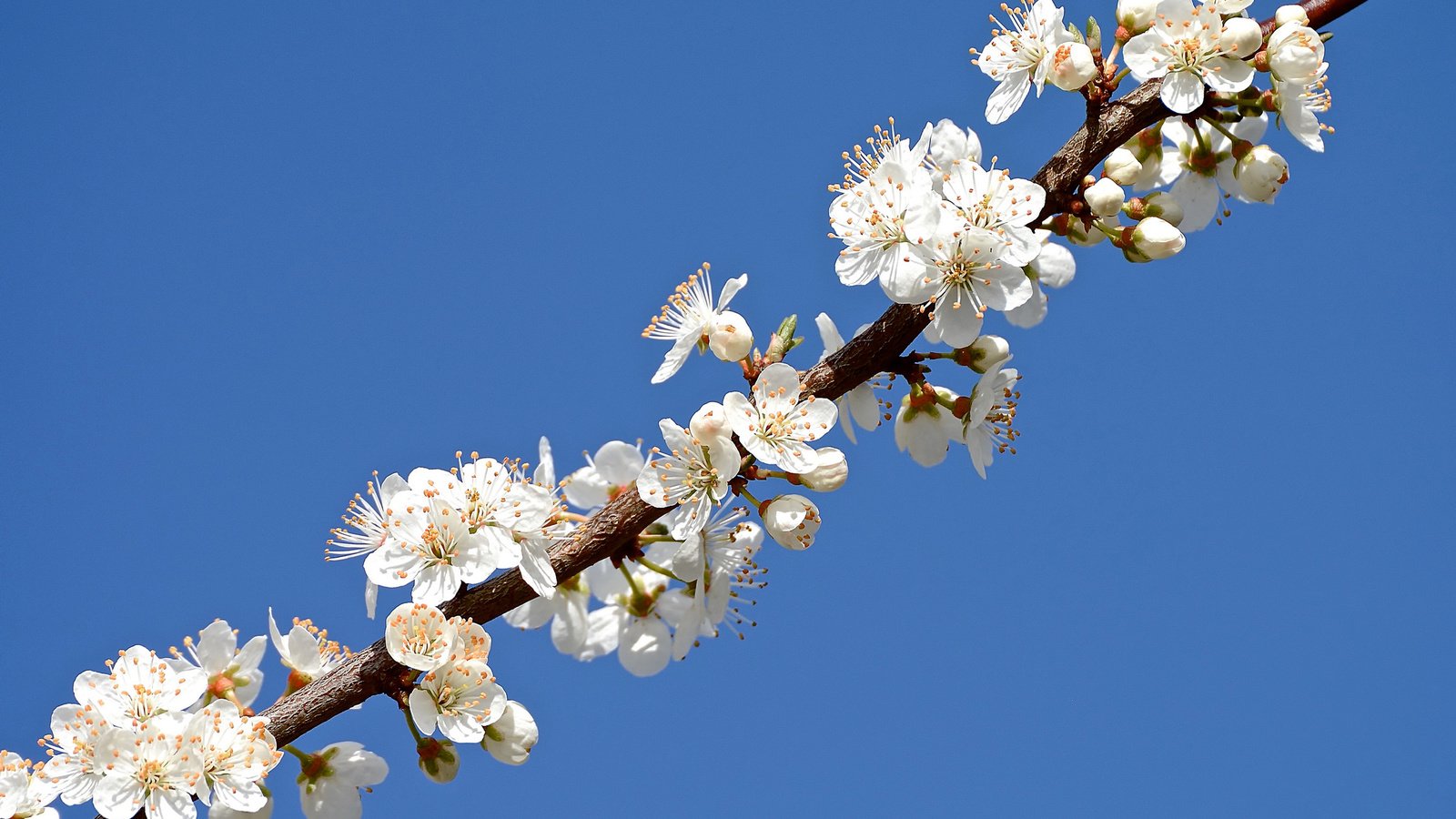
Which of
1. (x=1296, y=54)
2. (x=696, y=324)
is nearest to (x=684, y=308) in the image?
(x=696, y=324)

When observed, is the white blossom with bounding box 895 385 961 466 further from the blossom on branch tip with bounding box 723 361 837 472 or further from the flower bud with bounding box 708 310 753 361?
the flower bud with bounding box 708 310 753 361

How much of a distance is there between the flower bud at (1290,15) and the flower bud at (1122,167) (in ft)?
1.68

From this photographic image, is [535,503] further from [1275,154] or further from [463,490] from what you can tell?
[1275,154]

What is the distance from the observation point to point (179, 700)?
341cm

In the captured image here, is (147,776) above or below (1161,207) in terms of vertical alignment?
below

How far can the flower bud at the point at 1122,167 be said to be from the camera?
3537 millimetres

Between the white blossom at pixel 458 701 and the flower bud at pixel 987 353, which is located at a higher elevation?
the flower bud at pixel 987 353

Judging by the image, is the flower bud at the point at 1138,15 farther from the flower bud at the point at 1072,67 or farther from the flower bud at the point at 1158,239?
the flower bud at the point at 1158,239

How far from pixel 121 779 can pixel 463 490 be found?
1044 millimetres

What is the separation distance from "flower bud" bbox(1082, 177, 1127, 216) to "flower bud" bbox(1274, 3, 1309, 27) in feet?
2.17

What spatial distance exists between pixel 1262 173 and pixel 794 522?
1.67 metres

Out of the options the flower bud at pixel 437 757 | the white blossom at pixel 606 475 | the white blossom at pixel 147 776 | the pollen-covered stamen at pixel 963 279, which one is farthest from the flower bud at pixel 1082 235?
the white blossom at pixel 147 776

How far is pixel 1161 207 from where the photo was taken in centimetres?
362

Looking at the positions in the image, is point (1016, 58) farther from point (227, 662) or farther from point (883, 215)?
point (227, 662)
